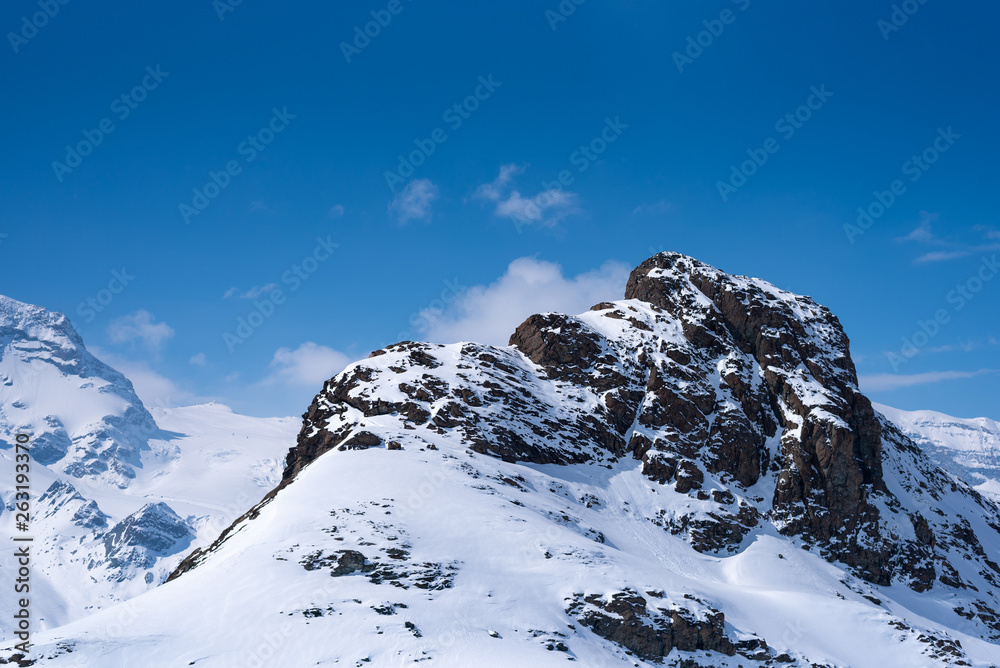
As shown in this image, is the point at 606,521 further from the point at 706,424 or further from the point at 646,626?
the point at 646,626

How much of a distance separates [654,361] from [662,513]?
30984 mm

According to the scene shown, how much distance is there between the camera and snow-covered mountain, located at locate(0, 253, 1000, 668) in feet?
191

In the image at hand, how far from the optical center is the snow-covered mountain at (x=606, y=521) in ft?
191

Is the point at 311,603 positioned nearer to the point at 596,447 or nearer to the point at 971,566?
the point at 596,447

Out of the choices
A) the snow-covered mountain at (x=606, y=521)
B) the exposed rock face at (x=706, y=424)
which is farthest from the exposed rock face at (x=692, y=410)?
the snow-covered mountain at (x=606, y=521)

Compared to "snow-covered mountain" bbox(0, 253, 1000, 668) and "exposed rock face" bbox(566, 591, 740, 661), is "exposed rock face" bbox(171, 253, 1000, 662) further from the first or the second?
"exposed rock face" bbox(566, 591, 740, 661)

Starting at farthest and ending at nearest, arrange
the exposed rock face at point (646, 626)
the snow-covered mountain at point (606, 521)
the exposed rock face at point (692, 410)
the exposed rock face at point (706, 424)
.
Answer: the exposed rock face at point (692, 410) → the exposed rock face at point (706, 424) → the exposed rock face at point (646, 626) → the snow-covered mountain at point (606, 521)

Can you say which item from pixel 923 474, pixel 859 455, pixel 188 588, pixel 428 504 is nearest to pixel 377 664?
pixel 188 588

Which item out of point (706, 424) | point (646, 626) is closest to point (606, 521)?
point (706, 424)

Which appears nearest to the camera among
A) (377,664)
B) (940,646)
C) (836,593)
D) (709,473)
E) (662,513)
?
(377,664)

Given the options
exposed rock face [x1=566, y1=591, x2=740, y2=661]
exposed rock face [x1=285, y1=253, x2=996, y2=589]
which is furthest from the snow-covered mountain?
exposed rock face [x1=285, y1=253, x2=996, y2=589]

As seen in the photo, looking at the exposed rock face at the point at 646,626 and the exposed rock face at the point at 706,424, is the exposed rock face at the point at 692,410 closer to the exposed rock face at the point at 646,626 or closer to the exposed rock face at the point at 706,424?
the exposed rock face at the point at 706,424

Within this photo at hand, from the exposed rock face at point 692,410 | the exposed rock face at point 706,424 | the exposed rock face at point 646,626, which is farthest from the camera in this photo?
the exposed rock face at point 692,410

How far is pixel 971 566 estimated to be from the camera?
107 metres
